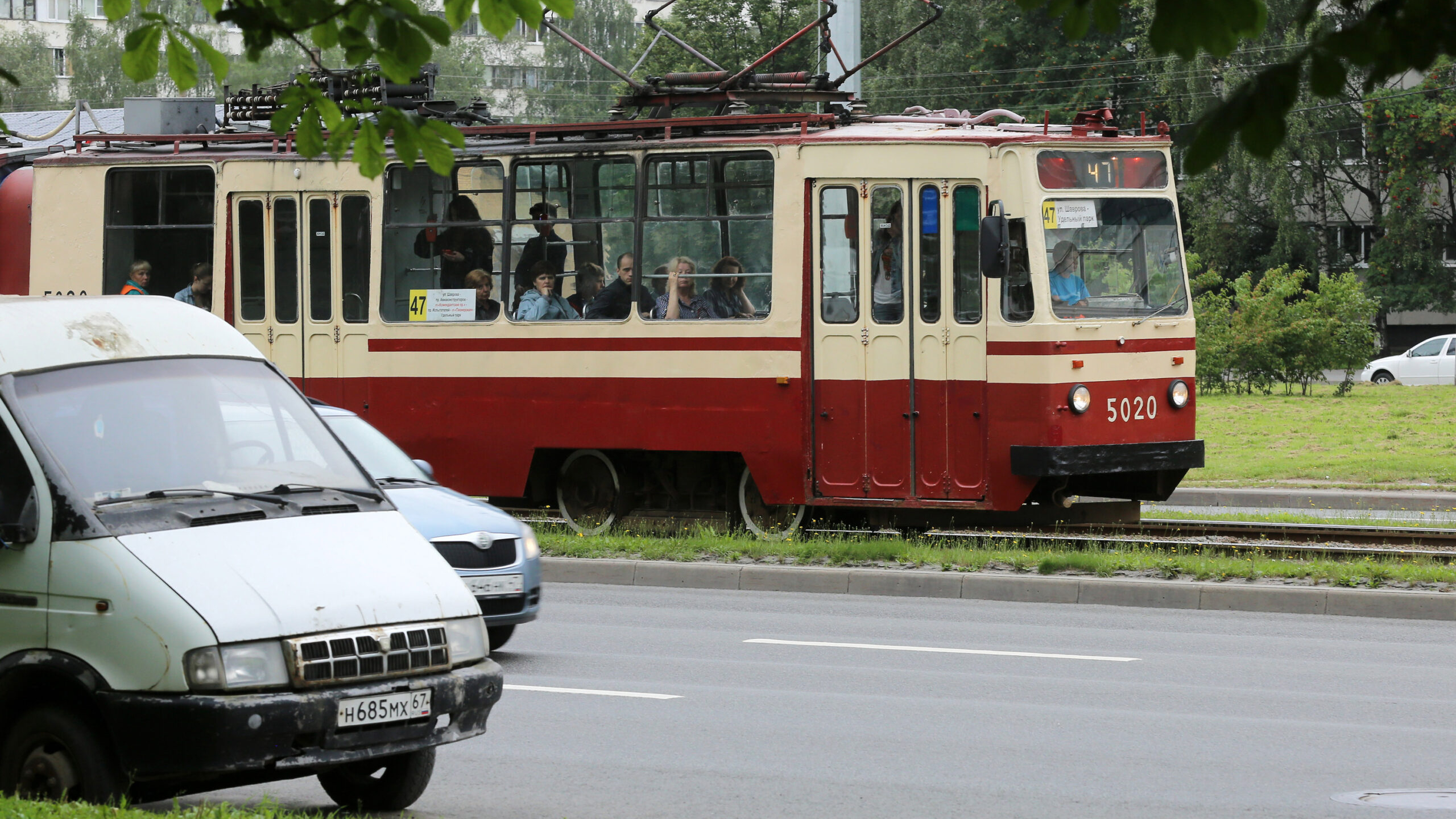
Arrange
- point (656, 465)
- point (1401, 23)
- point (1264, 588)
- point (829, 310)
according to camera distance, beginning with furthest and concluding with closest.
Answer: point (656, 465), point (829, 310), point (1264, 588), point (1401, 23)

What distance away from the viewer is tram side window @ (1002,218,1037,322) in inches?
567

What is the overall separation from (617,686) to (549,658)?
40.3 inches

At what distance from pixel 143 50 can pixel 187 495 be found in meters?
1.77

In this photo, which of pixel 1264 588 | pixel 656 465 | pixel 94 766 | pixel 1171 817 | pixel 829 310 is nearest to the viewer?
A: pixel 94 766

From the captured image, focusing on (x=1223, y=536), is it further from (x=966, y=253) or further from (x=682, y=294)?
(x=682, y=294)

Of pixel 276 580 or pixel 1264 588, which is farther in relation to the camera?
pixel 1264 588

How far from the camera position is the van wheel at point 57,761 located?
238 inches

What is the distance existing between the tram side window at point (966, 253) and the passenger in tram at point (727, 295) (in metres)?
1.67

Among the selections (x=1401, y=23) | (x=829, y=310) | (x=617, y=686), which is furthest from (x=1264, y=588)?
(x=1401, y=23)

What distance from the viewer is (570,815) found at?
6.72 metres

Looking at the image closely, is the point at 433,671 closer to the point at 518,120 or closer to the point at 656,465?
the point at 656,465

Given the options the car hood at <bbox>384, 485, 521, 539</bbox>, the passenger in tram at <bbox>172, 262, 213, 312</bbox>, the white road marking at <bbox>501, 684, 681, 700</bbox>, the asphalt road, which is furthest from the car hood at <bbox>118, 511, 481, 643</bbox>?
the passenger in tram at <bbox>172, 262, 213, 312</bbox>

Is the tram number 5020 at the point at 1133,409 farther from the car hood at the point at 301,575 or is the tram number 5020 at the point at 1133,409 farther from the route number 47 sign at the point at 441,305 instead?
the car hood at the point at 301,575

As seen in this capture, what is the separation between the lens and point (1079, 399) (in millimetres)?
14398
